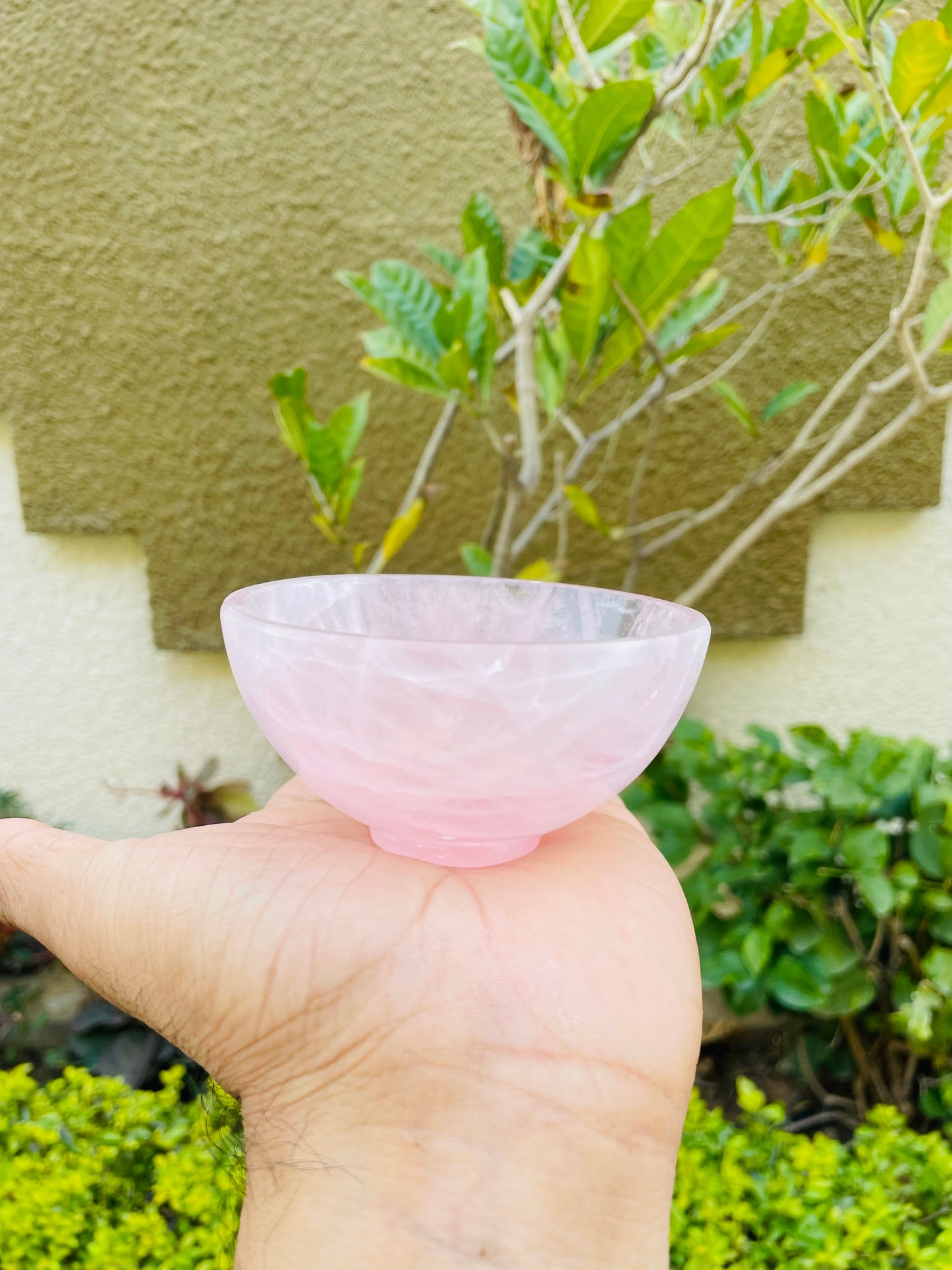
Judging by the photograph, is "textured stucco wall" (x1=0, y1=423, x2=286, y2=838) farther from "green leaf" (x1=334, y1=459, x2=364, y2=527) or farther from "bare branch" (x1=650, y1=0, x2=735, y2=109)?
"bare branch" (x1=650, y1=0, x2=735, y2=109)

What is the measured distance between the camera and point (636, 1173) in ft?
1.64

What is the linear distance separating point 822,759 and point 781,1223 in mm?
510

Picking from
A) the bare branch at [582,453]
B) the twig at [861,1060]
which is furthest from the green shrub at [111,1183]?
the twig at [861,1060]

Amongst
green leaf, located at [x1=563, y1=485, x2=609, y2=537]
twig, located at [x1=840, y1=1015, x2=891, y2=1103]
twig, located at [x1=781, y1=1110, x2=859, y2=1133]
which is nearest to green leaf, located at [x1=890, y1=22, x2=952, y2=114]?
green leaf, located at [x1=563, y1=485, x2=609, y2=537]

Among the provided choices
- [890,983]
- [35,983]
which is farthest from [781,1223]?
[35,983]

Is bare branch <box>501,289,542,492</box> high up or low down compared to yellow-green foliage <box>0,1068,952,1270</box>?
up

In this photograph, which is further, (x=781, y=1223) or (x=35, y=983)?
(x=35, y=983)

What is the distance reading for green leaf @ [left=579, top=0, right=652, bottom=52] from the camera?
2.39ft

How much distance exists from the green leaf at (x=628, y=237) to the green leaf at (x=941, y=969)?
33.9 inches

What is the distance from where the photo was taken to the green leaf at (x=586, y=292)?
30.0 inches

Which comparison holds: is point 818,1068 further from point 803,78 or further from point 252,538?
point 803,78

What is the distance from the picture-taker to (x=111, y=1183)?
911 mm

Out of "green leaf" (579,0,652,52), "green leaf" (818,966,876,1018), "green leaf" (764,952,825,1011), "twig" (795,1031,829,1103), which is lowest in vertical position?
"twig" (795,1031,829,1103)

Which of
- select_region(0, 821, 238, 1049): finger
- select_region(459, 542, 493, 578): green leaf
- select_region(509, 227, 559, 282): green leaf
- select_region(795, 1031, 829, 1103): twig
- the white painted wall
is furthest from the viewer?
the white painted wall
